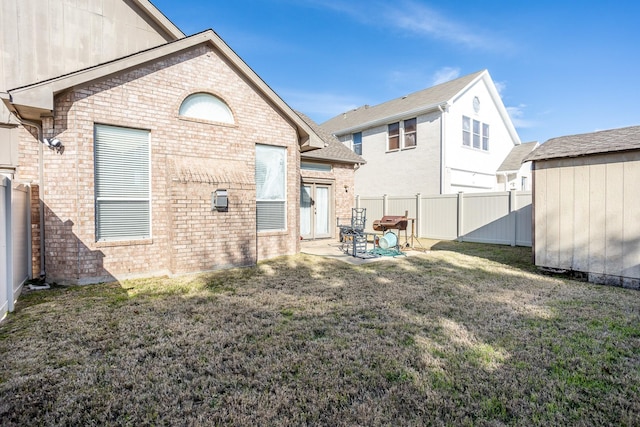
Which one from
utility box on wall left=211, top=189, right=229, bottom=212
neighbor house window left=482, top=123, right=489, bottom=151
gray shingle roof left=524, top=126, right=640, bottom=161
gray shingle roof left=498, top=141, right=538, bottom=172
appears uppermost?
neighbor house window left=482, top=123, right=489, bottom=151

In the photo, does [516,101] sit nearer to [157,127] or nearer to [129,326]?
[157,127]

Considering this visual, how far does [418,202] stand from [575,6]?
8.56m

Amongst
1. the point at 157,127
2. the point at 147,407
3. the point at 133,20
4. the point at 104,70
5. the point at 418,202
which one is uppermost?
the point at 133,20

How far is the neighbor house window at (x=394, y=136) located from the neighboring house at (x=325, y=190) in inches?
231

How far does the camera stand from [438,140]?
620 inches

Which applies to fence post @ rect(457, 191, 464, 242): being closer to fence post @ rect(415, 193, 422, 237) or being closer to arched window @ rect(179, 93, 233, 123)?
fence post @ rect(415, 193, 422, 237)

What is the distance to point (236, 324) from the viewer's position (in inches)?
164

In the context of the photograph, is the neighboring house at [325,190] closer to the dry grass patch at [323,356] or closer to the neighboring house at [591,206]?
the dry grass patch at [323,356]

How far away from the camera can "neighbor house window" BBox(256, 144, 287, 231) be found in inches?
336

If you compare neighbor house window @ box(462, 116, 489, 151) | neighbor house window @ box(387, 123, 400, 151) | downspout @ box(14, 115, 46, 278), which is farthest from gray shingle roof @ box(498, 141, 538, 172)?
downspout @ box(14, 115, 46, 278)

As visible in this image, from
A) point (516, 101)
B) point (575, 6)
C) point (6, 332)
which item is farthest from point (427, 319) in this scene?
point (516, 101)

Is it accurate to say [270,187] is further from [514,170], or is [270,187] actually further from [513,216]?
[514,170]

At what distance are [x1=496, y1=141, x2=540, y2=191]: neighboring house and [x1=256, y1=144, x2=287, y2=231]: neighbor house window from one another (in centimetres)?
1509

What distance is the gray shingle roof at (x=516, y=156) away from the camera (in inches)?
718
